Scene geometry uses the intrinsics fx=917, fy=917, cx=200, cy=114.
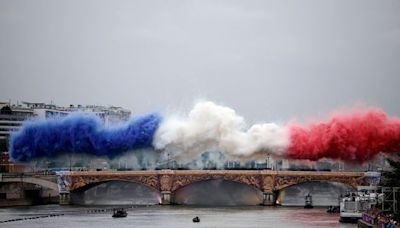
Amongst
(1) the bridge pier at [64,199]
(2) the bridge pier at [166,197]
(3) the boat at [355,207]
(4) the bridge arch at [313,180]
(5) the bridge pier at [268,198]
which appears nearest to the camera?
(3) the boat at [355,207]

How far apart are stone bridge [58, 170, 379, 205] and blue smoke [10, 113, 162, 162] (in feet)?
30.2

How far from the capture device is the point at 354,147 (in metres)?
112

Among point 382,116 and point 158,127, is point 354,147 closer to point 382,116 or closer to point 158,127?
point 382,116

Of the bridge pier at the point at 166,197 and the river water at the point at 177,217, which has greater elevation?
the bridge pier at the point at 166,197

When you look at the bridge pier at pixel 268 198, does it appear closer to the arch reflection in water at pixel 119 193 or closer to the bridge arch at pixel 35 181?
the arch reflection in water at pixel 119 193

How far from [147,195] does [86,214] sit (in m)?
64.9

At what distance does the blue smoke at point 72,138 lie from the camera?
134625mm

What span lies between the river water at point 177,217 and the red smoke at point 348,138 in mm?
8179

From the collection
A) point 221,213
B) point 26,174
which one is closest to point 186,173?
point 221,213

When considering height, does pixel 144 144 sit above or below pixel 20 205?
above

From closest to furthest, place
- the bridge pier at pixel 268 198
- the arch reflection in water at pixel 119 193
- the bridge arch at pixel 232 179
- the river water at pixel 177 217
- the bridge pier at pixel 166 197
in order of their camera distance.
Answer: the river water at pixel 177 217 < the bridge arch at pixel 232 179 < the bridge pier at pixel 268 198 < the bridge pier at pixel 166 197 < the arch reflection in water at pixel 119 193

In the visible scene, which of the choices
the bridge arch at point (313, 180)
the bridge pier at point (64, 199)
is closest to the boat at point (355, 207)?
the bridge arch at point (313, 180)

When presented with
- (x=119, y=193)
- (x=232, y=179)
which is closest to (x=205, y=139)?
(x=232, y=179)

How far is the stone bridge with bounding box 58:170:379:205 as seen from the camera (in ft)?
438
